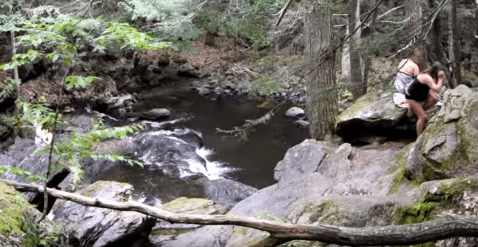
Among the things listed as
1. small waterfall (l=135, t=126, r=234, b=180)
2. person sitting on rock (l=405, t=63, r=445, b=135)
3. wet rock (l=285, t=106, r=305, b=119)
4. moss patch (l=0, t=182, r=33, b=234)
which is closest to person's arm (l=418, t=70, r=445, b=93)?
person sitting on rock (l=405, t=63, r=445, b=135)

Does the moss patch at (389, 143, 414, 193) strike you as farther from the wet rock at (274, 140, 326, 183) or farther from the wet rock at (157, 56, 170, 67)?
the wet rock at (157, 56, 170, 67)

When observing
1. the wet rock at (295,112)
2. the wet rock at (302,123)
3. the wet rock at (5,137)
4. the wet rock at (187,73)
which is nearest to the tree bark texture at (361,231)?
the wet rock at (5,137)

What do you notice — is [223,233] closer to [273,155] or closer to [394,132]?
[394,132]

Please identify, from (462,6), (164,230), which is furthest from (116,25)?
(462,6)

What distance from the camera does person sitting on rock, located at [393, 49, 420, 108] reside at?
258 inches

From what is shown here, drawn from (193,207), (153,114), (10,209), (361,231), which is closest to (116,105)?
(153,114)

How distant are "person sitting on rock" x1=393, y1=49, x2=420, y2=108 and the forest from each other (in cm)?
15

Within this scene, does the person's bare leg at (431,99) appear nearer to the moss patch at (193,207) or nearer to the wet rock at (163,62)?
the moss patch at (193,207)

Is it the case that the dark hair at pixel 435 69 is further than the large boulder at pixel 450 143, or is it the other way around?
the dark hair at pixel 435 69

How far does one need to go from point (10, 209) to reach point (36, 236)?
0.40m

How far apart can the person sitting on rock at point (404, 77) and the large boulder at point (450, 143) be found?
0.93 meters

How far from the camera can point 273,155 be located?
468 inches

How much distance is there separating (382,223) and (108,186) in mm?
4605

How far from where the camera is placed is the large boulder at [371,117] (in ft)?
24.4
